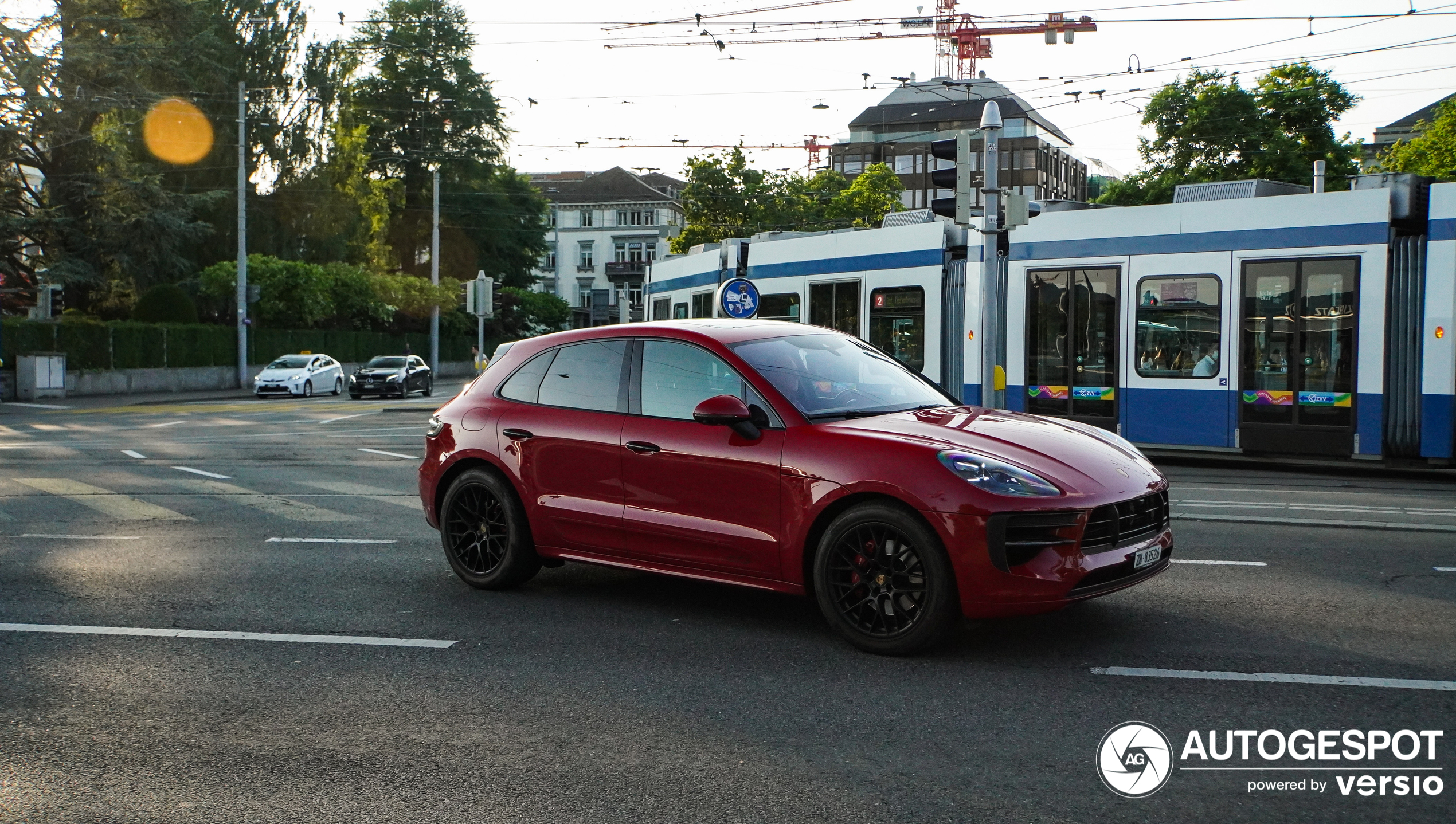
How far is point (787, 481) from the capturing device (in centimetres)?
606

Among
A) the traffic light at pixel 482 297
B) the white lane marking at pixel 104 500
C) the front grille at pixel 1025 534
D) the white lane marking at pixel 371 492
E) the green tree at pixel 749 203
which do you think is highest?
the green tree at pixel 749 203

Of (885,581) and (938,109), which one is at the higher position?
(938,109)

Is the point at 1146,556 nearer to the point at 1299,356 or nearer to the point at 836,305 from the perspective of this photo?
the point at 1299,356

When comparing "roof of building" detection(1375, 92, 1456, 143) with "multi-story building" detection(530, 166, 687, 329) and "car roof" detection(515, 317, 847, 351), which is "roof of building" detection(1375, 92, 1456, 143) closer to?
"multi-story building" detection(530, 166, 687, 329)

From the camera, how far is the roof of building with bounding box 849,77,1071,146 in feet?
298

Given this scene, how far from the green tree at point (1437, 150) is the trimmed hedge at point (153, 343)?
133 ft

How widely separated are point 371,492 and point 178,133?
40660mm

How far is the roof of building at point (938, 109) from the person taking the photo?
90938 mm

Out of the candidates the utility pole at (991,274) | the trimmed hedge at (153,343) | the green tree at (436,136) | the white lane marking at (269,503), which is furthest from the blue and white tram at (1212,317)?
the green tree at (436,136)

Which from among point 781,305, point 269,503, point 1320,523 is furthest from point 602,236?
point 1320,523

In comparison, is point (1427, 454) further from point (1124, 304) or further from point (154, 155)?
point (154, 155)

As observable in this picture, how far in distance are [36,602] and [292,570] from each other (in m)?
1.50

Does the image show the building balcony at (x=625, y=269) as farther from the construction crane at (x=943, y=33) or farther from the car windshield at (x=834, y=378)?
the car windshield at (x=834, y=378)

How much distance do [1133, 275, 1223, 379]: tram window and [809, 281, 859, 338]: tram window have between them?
167 inches
